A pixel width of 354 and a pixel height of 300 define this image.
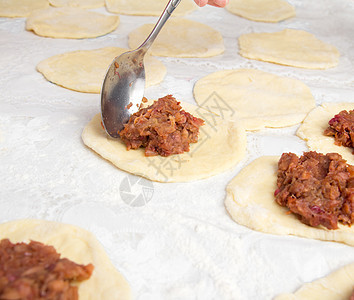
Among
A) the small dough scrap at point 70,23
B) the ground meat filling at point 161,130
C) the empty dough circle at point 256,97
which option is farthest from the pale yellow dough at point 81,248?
the small dough scrap at point 70,23

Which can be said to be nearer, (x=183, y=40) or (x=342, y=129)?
(x=342, y=129)

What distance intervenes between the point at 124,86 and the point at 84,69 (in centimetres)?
79

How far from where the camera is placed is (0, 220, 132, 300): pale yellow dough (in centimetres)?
158

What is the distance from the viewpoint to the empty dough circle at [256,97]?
8.81 feet

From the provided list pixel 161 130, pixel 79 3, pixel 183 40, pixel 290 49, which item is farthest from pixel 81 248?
pixel 79 3

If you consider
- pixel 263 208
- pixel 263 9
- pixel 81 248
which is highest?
pixel 263 9

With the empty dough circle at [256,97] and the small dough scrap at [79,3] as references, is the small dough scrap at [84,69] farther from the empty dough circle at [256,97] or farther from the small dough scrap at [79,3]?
the small dough scrap at [79,3]

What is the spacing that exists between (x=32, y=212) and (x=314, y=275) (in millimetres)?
1353

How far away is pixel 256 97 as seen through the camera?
2875mm

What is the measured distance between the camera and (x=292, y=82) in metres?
3.05

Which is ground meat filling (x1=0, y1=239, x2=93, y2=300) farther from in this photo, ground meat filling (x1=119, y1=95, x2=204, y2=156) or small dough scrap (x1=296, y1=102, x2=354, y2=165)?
small dough scrap (x1=296, y1=102, x2=354, y2=165)

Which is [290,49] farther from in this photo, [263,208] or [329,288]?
[329,288]

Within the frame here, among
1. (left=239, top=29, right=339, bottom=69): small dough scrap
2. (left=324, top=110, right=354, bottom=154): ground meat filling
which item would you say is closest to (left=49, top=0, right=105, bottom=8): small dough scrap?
(left=239, top=29, right=339, bottom=69): small dough scrap

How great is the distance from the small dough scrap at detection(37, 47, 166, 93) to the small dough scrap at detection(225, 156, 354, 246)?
121cm
